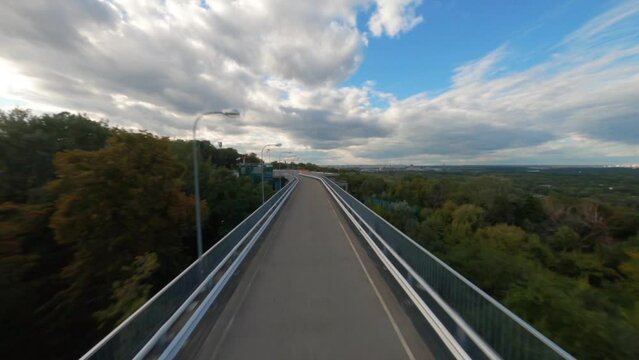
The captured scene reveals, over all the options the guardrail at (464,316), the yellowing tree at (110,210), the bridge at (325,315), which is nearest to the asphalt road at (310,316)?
the bridge at (325,315)

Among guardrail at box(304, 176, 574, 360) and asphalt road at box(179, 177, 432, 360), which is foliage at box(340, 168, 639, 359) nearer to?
guardrail at box(304, 176, 574, 360)

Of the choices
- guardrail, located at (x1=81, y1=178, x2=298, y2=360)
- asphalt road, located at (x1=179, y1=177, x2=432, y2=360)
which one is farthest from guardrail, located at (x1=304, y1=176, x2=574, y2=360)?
guardrail, located at (x1=81, y1=178, x2=298, y2=360)

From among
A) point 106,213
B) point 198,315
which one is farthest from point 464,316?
point 106,213

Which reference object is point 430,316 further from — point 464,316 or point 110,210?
point 110,210

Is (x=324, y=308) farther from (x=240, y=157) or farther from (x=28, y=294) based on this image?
(x=240, y=157)

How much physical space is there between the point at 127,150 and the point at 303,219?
1053 cm

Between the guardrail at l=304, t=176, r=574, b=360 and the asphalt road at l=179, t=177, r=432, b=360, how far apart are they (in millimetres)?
510

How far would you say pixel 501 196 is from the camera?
5319 centimetres

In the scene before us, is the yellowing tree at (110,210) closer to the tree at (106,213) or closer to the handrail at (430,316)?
the tree at (106,213)

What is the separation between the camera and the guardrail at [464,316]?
424cm

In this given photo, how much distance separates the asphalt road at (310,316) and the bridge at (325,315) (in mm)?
20

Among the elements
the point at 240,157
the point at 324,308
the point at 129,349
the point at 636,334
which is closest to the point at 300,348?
the point at 324,308

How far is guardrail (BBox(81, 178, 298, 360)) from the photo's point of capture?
15.0ft

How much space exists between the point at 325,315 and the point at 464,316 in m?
2.65
